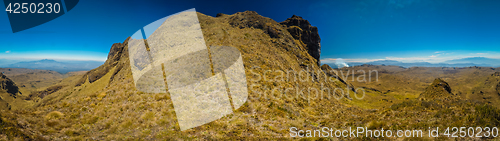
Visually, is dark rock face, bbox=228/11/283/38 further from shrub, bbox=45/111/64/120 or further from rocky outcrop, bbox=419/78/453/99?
shrub, bbox=45/111/64/120

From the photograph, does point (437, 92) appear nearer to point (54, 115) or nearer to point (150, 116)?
point (150, 116)

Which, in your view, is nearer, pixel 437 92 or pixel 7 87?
pixel 437 92

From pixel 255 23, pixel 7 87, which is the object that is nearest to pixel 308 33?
pixel 255 23

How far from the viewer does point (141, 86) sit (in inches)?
934

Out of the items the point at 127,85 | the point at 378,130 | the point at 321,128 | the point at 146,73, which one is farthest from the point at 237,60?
the point at 378,130

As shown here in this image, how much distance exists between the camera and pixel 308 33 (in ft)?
252

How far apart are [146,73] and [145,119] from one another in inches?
568

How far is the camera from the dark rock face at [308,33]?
75150mm

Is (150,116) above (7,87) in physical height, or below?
above

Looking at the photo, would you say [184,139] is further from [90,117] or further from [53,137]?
[90,117]

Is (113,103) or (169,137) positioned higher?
(113,103)

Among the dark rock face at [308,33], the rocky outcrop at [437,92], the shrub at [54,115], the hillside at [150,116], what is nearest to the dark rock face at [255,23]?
the dark rock face at [308,33]

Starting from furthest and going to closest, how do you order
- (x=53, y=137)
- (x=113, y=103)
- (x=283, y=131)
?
(x=113, y=103) < (x=283, y=131) < (x=53, y=137)

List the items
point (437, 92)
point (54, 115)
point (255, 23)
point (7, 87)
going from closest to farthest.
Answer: point (54, 115) < point (437, 92) < point (255, 23) < point (7, 87)
